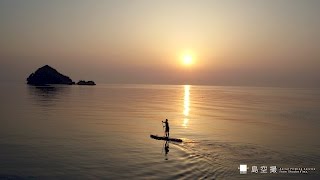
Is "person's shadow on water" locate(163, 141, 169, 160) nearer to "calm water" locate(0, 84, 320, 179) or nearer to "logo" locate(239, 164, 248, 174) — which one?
"calm water" locate(0, 84, 320, 179)

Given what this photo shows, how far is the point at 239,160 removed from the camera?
31.4m

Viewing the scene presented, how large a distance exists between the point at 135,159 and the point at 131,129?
20186mm

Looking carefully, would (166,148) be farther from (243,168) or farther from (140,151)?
(243,168)

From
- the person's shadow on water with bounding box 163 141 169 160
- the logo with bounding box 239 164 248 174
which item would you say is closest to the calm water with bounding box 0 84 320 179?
the person's shadow on water with bounding box 163 141 169 160

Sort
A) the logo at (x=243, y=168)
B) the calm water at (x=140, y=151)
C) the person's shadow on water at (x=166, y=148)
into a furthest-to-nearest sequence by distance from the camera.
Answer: the person's shadow on water at (x=166, y=148)
the logo at (x=243, y=168)
the calm water at (x=140, y=151)

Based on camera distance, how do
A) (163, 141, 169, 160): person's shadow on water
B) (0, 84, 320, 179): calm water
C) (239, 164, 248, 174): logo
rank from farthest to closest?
1. (163, 141, 169, 160): person's shadow on water
2. (239, 164, 248, 174): logo
3. (0, 84, 320, 179): calm water

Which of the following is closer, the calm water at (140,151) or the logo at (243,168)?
the calm water at (140,151)

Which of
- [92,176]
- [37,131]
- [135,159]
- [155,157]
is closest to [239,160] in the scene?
[155,157]

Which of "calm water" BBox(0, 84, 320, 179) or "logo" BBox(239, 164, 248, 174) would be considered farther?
"logo" BBox(239, 164, 248, 174)

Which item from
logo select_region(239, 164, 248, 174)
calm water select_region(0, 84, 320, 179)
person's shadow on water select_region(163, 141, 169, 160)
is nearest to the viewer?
calm water select_region(0, 84, 320, 179)

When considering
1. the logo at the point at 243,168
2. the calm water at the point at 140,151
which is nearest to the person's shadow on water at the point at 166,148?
the calm water at the point at 140,151

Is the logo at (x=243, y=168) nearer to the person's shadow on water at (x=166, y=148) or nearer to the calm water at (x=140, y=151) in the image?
the calm water at (x=140, y=151)

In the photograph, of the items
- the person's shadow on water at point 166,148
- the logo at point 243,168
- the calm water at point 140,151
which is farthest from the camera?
the person's shadow on water at point 166,148

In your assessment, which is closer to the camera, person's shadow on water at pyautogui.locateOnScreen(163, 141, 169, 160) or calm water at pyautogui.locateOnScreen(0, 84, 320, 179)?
calm water at pyautogui.locateOnScreen(0, 84, 320, 179)
